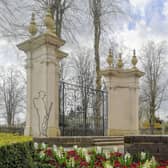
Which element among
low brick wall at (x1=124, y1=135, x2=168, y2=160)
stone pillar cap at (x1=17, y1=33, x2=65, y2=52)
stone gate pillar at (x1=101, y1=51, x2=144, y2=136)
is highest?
stone pillar cap at (x1=17, y1=33, x2=65, y2=52)

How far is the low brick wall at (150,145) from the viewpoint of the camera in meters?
5.43

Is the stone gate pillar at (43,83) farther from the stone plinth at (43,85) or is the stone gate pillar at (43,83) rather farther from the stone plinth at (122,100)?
the stone plinth at (122,100)

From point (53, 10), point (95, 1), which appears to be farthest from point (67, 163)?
point (95, 1)

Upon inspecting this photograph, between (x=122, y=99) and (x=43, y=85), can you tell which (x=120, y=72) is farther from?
(x=43, y=85)

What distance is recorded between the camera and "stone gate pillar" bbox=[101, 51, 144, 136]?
568 inches

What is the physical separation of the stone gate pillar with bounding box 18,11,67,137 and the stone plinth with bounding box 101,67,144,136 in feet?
14.2

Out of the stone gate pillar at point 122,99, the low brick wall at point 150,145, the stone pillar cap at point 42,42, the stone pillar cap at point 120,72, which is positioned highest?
the stone pillar cap at point 42,42

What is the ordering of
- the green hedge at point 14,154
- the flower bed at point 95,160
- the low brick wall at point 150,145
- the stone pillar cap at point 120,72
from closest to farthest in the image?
1. the green hedge at point 14,154
2. the flower bed at point 95,160
3. the low brick wall at point 150,145
4. the stone pillar cap at point 120,72

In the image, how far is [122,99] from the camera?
14.6m

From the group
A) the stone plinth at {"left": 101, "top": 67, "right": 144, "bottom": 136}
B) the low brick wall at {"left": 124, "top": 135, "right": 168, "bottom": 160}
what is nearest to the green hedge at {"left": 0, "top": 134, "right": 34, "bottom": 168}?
the low brick wall at {"left": 124, "top": 135, "right": 168, "bottom": 160}

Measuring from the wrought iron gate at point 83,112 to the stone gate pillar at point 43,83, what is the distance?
1254mm

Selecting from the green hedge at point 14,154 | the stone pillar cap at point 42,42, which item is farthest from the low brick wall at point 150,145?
the stone pillar cap at point 42,42

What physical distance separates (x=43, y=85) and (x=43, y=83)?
67mm

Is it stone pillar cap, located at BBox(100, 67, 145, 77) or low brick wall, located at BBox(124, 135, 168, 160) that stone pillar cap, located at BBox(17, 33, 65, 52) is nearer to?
stone pillar cap, located at BBox(100, 67, 145, 77)
